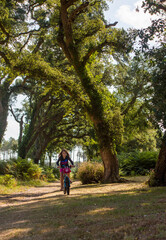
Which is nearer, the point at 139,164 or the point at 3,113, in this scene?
the point at 139,164

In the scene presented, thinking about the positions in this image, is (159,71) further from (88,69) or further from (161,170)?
(88,69)

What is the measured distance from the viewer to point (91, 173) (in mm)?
15305

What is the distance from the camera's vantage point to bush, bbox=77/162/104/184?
50.0 feet

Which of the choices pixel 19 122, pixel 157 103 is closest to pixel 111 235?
pixel 157 103

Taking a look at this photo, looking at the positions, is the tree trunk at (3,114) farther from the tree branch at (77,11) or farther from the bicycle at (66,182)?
the bicycle at (66,182)

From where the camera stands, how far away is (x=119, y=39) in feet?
43.4

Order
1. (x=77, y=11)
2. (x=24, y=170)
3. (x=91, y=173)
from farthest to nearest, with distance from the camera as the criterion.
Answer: (x=24, y=170), (x=91, y=173), (x=77, y=11)

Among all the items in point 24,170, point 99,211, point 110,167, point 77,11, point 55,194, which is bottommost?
point 55,194

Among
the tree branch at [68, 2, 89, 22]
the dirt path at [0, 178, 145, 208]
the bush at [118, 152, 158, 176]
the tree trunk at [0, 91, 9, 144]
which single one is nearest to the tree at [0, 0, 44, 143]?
the tree trunk at [0, 91, 9, 144]

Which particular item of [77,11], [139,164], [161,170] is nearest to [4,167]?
[139,164]

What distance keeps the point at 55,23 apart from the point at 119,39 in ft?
12.8

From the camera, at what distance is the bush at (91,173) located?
15242 mm

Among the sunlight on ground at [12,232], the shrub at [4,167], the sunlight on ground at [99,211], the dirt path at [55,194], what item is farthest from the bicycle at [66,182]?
the shrub at [4,167]

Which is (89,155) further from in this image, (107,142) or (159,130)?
(159,130)
